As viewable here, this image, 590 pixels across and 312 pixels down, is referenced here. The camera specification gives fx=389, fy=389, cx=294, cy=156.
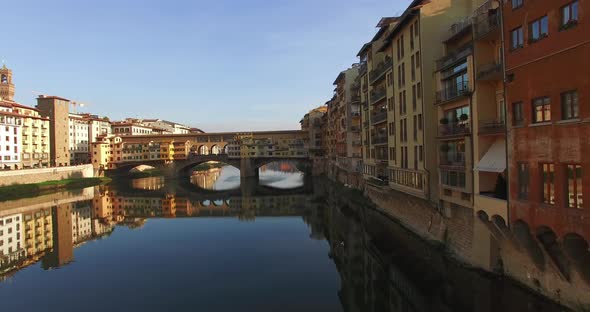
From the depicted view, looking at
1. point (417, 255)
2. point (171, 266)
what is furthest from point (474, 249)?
point (171, 266)

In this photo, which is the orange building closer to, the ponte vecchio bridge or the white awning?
the white awning

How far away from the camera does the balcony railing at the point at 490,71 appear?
60.6ft

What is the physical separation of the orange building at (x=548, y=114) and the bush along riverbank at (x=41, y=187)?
74.3m

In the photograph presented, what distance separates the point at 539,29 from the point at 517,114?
3.59 m

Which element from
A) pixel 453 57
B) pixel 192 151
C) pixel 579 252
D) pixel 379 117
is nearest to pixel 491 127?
pixel 453 57

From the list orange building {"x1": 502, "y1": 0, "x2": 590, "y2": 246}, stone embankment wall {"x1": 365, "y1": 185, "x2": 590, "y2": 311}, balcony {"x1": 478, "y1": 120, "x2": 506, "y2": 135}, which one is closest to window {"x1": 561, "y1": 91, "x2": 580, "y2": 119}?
orange building {"x1": 502, "y1": 0, "x2": 590, "y2": 246}

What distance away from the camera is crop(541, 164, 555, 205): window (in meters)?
14.7

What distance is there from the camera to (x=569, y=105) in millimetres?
13844

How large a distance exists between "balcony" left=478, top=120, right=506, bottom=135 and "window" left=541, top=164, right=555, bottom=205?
367cm

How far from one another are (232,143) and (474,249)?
98.3m

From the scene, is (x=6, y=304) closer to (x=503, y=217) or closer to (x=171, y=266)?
(x=171, y=266)

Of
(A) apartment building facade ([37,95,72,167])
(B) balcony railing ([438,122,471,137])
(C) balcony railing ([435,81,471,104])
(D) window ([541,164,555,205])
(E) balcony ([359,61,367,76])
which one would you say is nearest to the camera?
(D) window ([541,164,555,205])

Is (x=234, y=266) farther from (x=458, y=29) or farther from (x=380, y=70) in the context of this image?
(x=380, y=70)

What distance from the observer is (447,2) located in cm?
2545
